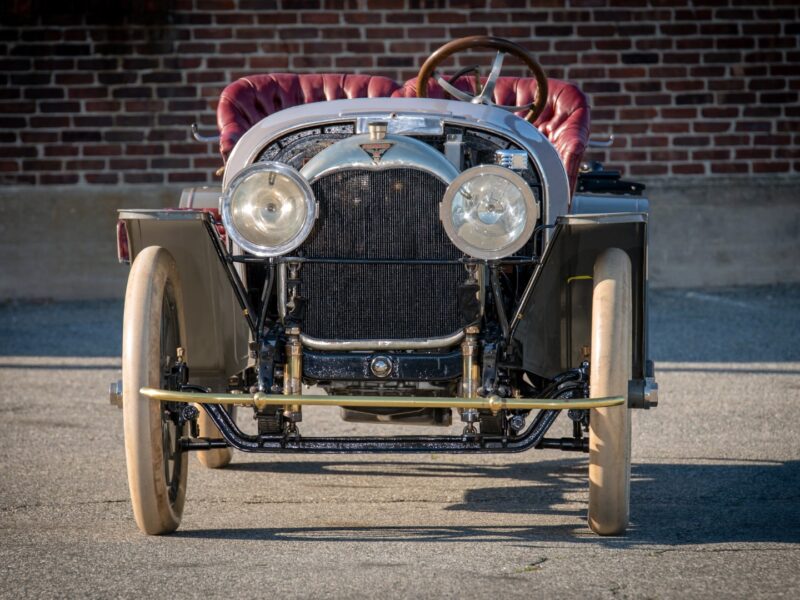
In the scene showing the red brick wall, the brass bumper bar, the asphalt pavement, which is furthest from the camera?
the red brick wall

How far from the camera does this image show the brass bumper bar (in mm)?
3861

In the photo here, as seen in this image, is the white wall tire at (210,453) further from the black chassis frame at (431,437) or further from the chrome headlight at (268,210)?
the chrome headlight at (268,210)

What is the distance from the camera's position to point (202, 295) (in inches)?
181

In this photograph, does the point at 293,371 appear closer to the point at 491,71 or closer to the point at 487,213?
the point at 487,213

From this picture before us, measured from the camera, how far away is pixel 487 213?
408 cm

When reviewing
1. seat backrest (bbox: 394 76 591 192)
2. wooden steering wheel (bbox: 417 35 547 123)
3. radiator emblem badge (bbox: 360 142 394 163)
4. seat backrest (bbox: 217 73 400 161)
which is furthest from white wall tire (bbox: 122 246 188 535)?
seat backrest (bbox: 394 76 591 192)

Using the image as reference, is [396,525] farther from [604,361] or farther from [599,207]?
[599,207]

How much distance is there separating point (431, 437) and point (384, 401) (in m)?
0.29

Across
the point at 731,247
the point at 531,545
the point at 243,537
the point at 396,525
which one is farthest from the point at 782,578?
→ the point at 731,247

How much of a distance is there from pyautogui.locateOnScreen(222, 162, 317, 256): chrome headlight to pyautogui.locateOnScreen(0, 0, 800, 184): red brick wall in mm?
6223

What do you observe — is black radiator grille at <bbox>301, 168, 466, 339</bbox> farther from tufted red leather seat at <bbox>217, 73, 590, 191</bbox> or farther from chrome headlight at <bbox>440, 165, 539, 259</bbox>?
tufted red leather seat at <bbox>217, 73, 590, 191</bbox>

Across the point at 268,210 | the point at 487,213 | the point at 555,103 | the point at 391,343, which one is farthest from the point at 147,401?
the point at 555,103

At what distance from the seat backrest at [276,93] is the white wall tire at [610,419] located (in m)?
2.29

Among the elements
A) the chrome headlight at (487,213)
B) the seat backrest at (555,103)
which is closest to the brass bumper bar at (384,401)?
the chrome headlight at (487,213)
